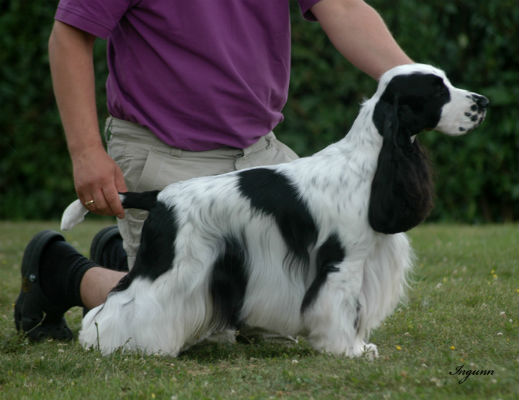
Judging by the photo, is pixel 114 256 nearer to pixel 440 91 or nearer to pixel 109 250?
pixel 109 250

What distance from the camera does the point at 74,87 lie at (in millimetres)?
3777

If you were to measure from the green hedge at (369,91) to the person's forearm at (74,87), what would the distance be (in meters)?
5.20

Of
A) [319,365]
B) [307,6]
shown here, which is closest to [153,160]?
[307,6]

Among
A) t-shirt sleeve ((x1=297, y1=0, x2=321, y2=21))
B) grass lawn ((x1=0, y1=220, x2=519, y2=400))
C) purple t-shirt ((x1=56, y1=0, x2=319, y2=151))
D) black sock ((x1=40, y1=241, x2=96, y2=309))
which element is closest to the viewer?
grass lawn ((x1=0, y1=220, x2=519, y2=400))

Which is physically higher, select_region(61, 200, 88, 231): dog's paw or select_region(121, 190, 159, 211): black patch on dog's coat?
select_region(121, 190, 159, 211): black patch on dog's coat

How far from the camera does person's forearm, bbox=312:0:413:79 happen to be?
12.8 feet

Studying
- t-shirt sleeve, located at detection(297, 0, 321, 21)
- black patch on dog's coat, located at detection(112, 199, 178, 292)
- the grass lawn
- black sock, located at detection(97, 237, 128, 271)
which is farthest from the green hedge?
black patch on dog's coat, located at detection(112, 199, 178, 292)

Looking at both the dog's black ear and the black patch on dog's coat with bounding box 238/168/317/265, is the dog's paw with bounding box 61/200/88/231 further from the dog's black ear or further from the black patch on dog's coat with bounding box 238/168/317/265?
the dog's black ear

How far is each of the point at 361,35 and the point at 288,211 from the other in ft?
3.33

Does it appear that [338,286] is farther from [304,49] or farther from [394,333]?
[304,49]

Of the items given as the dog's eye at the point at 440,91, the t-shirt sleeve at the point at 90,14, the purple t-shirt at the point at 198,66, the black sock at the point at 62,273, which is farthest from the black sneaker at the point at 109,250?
the dog's eye at the point at 440,91

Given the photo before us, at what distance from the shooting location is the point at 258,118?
4.29 metres

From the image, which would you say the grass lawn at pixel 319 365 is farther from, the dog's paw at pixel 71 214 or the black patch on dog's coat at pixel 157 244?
the dog's paw at pixel 71 214

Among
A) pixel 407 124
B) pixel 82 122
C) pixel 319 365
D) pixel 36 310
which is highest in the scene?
pixel 407 124
